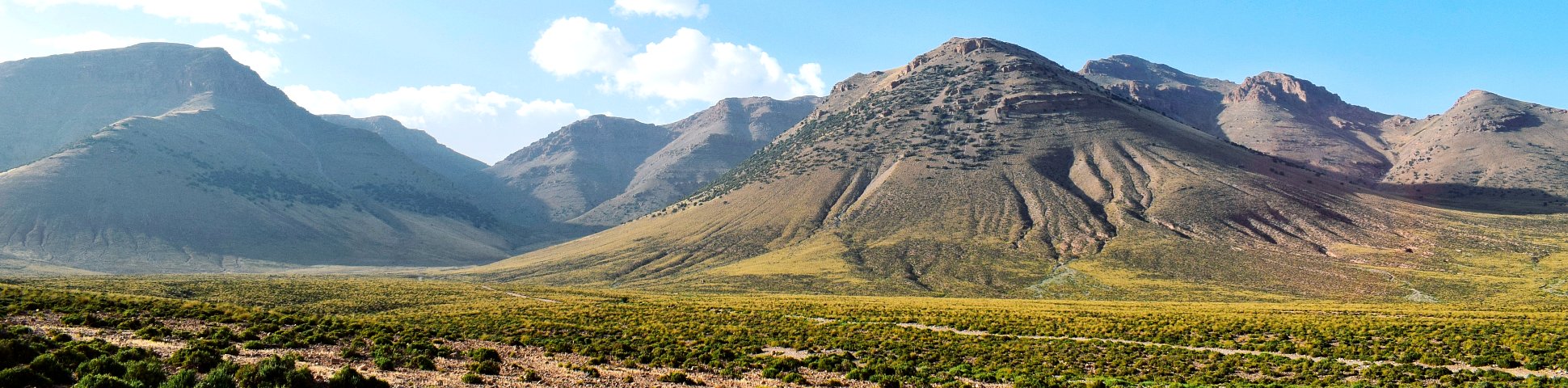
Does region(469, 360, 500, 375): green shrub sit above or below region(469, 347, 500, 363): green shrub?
above

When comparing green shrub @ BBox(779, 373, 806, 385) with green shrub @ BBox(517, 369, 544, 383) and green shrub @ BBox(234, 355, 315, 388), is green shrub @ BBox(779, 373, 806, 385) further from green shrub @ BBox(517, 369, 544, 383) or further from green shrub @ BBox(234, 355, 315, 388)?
green shrub @ BBox(234, 355, 315, 388)

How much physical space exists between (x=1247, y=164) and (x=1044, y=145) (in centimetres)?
5241

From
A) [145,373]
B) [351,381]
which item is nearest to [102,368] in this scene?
[145,373]

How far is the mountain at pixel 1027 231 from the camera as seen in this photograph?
389ft

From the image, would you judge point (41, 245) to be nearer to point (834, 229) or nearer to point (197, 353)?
point (834, 229)

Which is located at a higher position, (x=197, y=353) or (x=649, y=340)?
(x=197, y=353)

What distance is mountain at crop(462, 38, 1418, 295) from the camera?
4668 inches

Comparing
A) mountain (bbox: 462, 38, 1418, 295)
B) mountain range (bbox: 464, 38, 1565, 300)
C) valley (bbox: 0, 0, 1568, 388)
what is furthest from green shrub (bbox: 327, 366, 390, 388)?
mountain (bbox: 462, 38, 1418, 295)

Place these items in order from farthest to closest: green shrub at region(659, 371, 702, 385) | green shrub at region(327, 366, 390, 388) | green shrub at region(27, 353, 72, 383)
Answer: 1. green shrub at region(659, 371, 702, 385)
2. green shrub at region(327, 366, 390, 388)
3. green shrub at region(27, 353, 72, 383)

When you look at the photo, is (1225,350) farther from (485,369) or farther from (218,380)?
(218,380)

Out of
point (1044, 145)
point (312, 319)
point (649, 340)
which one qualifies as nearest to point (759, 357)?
point (649, 340)

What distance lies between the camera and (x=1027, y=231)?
147875 mm

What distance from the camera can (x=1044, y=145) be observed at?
198 m

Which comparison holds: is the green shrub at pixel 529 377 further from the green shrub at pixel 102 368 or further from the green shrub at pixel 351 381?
the green shrub at pixel 102 368
